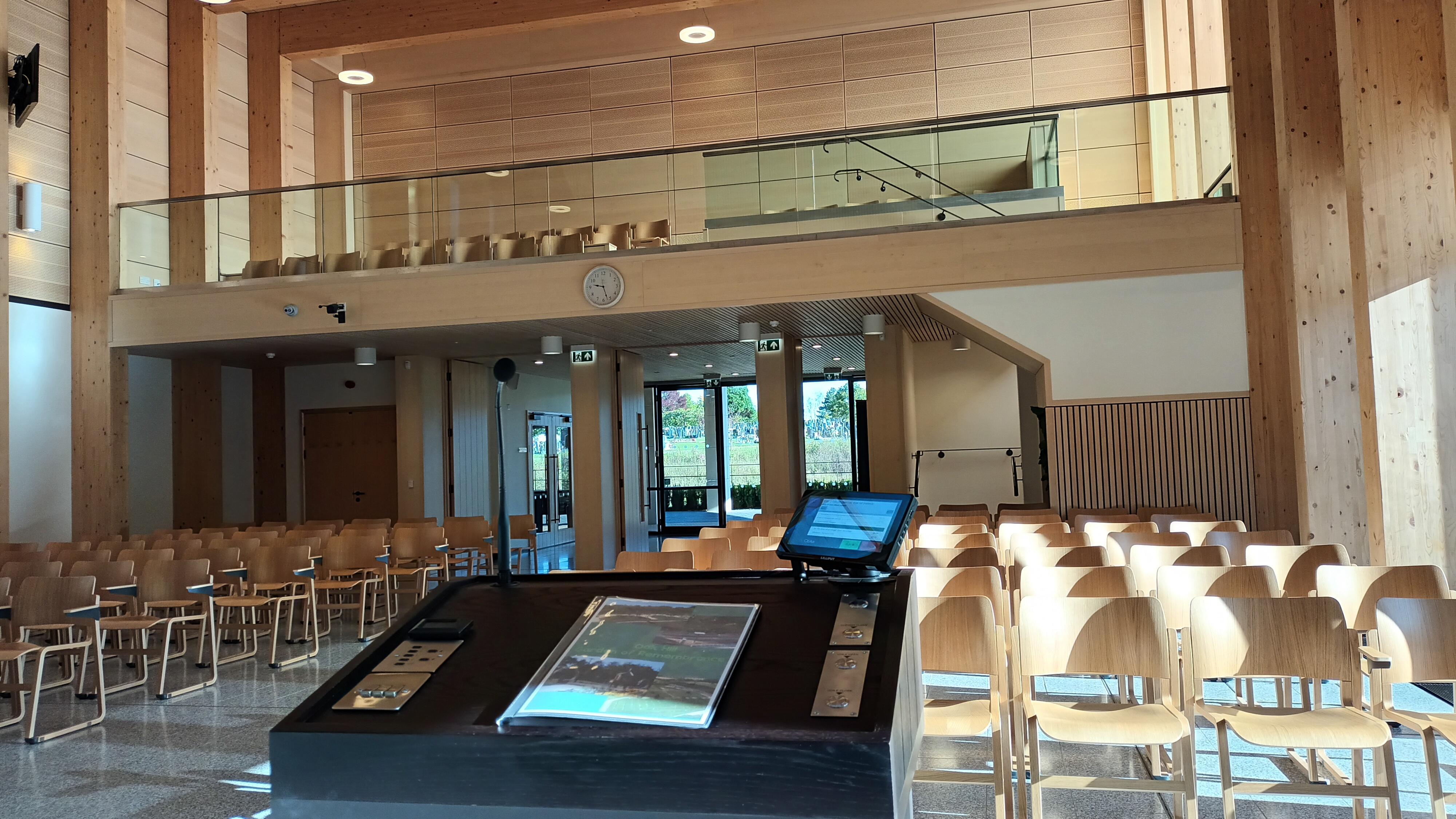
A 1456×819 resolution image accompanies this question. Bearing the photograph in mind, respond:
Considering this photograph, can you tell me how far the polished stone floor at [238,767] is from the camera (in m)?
3.73

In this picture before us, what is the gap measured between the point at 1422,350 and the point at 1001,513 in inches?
141

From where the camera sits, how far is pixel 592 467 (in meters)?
12.6

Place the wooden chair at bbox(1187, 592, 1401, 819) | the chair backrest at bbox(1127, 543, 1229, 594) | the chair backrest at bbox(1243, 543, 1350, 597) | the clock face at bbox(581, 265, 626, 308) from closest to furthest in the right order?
the wooden chair at bbox(1187, 592, 1401, 819), the chair backrest at bbox(1243, 543, 1350, 597), the chair backrest at bbox(1127, 543, 1229, 594), the clock face at bbox(581, 265, 626, 308)

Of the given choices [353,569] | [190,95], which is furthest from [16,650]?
[190,95]

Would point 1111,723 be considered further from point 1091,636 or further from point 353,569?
point 353,569

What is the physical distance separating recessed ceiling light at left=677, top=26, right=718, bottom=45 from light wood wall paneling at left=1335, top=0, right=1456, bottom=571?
8.96 meters

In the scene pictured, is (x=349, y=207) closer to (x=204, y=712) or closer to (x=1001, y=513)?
(x=204, y=712)

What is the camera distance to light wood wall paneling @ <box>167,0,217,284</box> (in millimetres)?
12422

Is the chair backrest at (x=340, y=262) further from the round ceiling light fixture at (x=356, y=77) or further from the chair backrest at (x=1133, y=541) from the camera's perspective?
the chair backrest at (x=1133, y=541)

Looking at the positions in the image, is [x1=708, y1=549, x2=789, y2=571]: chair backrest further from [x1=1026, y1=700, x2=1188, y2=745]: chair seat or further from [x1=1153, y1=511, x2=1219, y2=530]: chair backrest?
[x1=1153, y1=511, x2=1219, y2=530]: chair backrest

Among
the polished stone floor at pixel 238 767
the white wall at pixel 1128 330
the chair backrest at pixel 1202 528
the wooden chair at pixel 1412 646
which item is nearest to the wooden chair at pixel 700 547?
the polished stone floor at pixel 238 767

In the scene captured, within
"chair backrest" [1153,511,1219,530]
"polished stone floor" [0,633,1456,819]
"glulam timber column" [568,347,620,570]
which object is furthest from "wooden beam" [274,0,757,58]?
"polished stone floor" [0,633,1456,819]

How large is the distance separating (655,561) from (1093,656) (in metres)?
3.04

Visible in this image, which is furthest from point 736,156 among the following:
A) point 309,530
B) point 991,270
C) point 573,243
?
point 309,530
